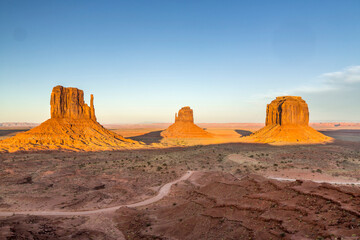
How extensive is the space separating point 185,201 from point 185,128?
272 ft

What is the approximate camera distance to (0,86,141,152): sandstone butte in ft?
173

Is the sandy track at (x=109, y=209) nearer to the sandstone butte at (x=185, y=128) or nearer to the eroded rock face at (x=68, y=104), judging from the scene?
the eroded rock face at (x=68, y=104)

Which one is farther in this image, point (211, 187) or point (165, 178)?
point (165, 178)

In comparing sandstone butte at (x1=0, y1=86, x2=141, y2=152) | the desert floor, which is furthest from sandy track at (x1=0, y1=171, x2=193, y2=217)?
sandstone butte at (x1=0, y1=86, x2=141, y2=152)

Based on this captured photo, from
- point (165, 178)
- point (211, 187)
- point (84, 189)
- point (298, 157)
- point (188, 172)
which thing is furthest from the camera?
point (298, 157)

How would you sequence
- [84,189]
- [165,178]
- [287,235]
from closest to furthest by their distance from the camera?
[287,235], [84,189], [165,178]

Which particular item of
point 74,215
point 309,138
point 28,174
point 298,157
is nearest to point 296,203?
point 74,215

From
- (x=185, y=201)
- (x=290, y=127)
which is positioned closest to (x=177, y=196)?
(x=185, y=201)

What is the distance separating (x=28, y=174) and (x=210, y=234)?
93.4 feet

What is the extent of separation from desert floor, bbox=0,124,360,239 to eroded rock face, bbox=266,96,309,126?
4476 centimetres

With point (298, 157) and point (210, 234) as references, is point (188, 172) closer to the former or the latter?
point (210, 234)

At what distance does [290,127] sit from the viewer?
3088 inches

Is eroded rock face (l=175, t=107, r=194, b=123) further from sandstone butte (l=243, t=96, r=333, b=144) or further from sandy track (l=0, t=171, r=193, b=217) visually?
sandy track (l=0, t=171, r=193, b=217)

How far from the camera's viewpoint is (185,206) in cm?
1984
